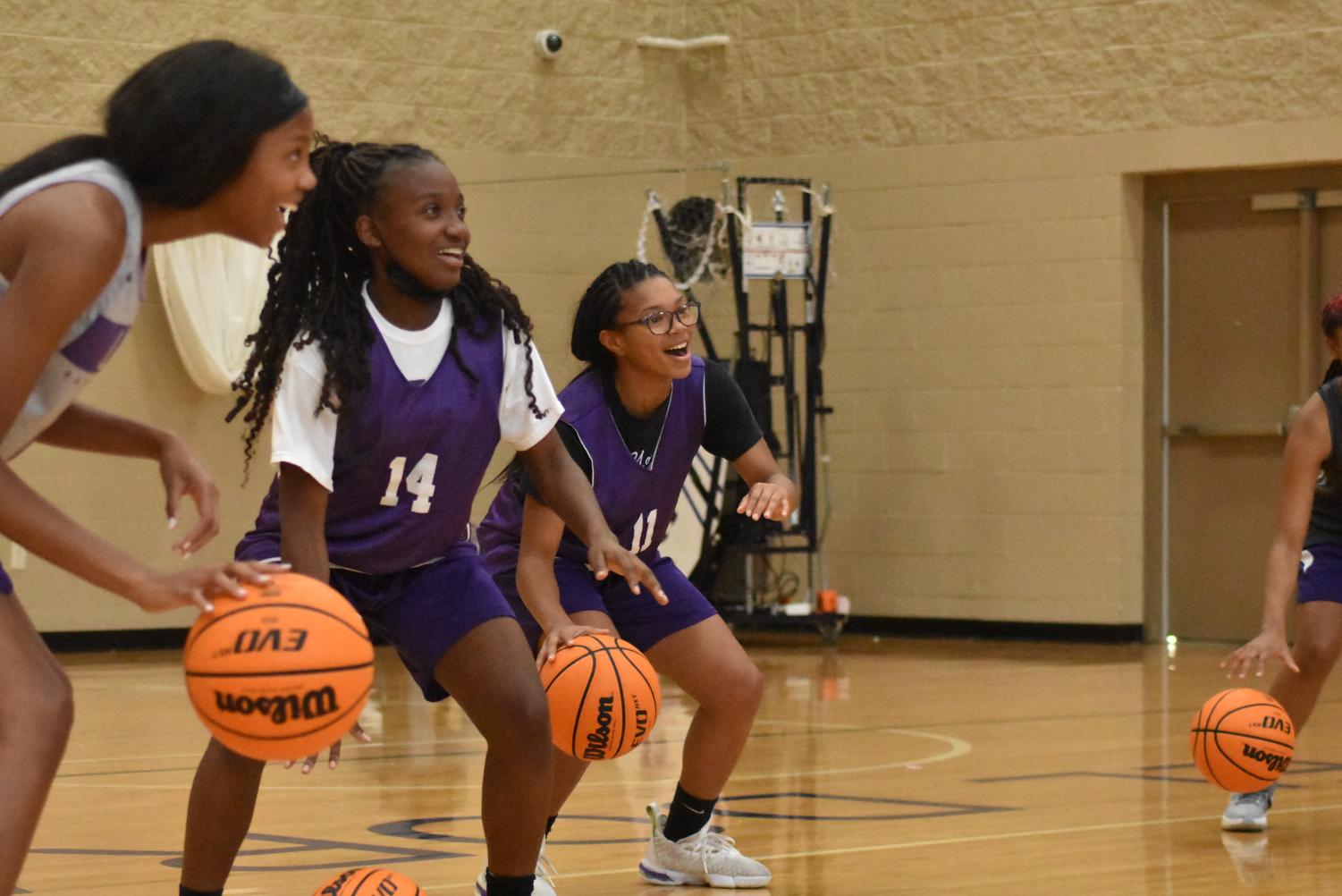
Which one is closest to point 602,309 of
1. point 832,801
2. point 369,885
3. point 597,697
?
point 597,697

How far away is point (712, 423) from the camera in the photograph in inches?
183

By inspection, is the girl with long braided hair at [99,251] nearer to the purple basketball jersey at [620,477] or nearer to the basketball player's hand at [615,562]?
the basketball player's hand at [615,562]

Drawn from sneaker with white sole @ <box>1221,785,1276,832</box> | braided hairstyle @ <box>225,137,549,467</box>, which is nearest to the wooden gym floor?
sneaker with white sole @ <box>1221,785,1276,832</box>

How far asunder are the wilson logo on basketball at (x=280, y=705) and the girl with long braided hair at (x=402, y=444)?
1.71 ft

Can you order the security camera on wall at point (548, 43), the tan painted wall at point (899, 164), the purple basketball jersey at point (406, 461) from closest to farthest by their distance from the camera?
the purple basketball jersey at point (406, 461), the tan painted wall at point (899, 164), the security camera on wall at point (548, 43)

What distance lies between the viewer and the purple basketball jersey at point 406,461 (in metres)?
3.50

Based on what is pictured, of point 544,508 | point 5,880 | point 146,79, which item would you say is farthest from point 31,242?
point 544,508

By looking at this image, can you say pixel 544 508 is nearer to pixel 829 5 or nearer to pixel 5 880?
pixel 5 880

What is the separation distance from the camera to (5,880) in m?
2.52

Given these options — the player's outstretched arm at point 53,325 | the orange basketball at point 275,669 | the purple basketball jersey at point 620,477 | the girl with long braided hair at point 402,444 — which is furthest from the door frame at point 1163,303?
the player's outstretched arm at point 53,325

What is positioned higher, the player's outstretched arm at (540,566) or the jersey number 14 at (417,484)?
the jersey number 14 at (417,484)

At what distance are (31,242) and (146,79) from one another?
31 centimetres

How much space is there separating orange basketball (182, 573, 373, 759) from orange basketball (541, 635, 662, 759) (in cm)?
104

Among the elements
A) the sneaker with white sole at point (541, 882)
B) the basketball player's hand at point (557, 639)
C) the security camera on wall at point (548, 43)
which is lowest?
the sneaker with white sole at point (541, 882)
